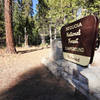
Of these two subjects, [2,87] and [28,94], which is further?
[2,87]

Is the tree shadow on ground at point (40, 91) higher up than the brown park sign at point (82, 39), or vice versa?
the brown park sign at point (82, 39)

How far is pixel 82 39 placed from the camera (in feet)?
8.46

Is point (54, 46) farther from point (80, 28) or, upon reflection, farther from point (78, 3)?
point (78, 3)

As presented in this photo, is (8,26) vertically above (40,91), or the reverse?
(8,26)

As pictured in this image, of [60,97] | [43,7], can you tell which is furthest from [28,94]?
[43,7]

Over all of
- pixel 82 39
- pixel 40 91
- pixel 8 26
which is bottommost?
pixel 40 91

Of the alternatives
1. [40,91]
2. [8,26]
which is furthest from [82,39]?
[8,26]

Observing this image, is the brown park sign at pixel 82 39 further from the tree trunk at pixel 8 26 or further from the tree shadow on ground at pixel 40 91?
the tree trunk at pixel 8 26

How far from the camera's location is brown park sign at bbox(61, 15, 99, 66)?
225 centimetres

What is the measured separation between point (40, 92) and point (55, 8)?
12.8 metres

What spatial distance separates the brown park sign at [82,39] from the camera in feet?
7.37

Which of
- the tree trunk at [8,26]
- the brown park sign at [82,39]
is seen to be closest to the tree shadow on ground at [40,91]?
the brown park sign at [82,39]

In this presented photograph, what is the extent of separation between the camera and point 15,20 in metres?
19.1

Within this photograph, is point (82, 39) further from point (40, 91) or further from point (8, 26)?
point (8, 26)
